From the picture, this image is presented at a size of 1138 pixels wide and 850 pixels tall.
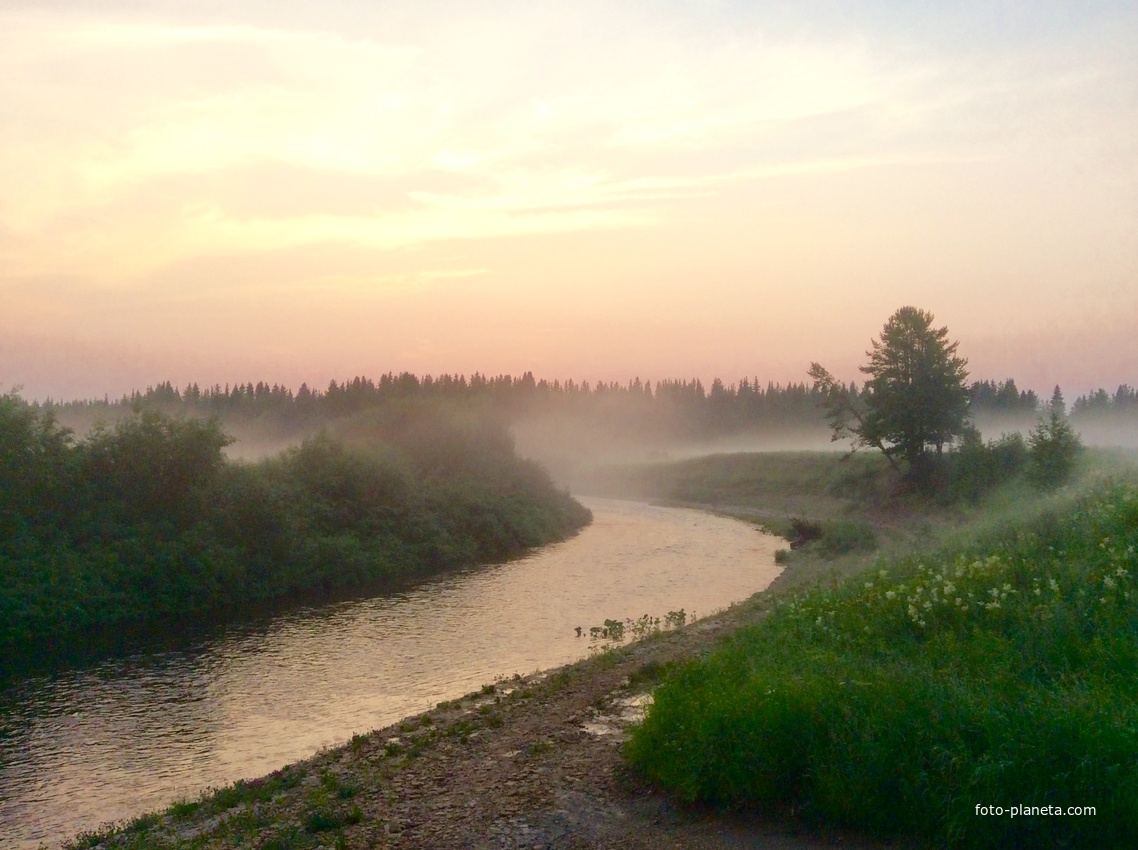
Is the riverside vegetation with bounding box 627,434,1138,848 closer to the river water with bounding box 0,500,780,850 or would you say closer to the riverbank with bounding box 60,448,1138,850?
the riverbank with bounding box 60,448,1138,850

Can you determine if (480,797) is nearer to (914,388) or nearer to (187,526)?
(187,526)

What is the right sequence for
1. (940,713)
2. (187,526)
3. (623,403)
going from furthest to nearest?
(623,403), (187,526), (940,713)

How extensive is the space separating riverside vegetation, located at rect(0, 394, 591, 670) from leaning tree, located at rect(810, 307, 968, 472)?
2495 cm

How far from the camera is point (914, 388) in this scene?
55375mm

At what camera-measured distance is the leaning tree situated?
181 feet

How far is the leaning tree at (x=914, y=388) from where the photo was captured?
5525cm

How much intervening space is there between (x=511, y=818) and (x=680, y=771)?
2.13m

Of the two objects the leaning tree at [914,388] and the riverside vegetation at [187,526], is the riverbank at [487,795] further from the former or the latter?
the leaning tree at [914,388]

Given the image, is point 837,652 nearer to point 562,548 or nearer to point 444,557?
point 444,557

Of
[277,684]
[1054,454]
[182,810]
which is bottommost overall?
[277,684]

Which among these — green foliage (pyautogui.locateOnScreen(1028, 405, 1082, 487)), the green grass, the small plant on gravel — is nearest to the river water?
the small plant on gravel

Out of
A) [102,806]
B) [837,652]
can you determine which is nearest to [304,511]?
[102,806]

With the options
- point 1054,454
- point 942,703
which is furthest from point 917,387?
point 942,703

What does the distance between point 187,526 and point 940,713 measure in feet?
108
